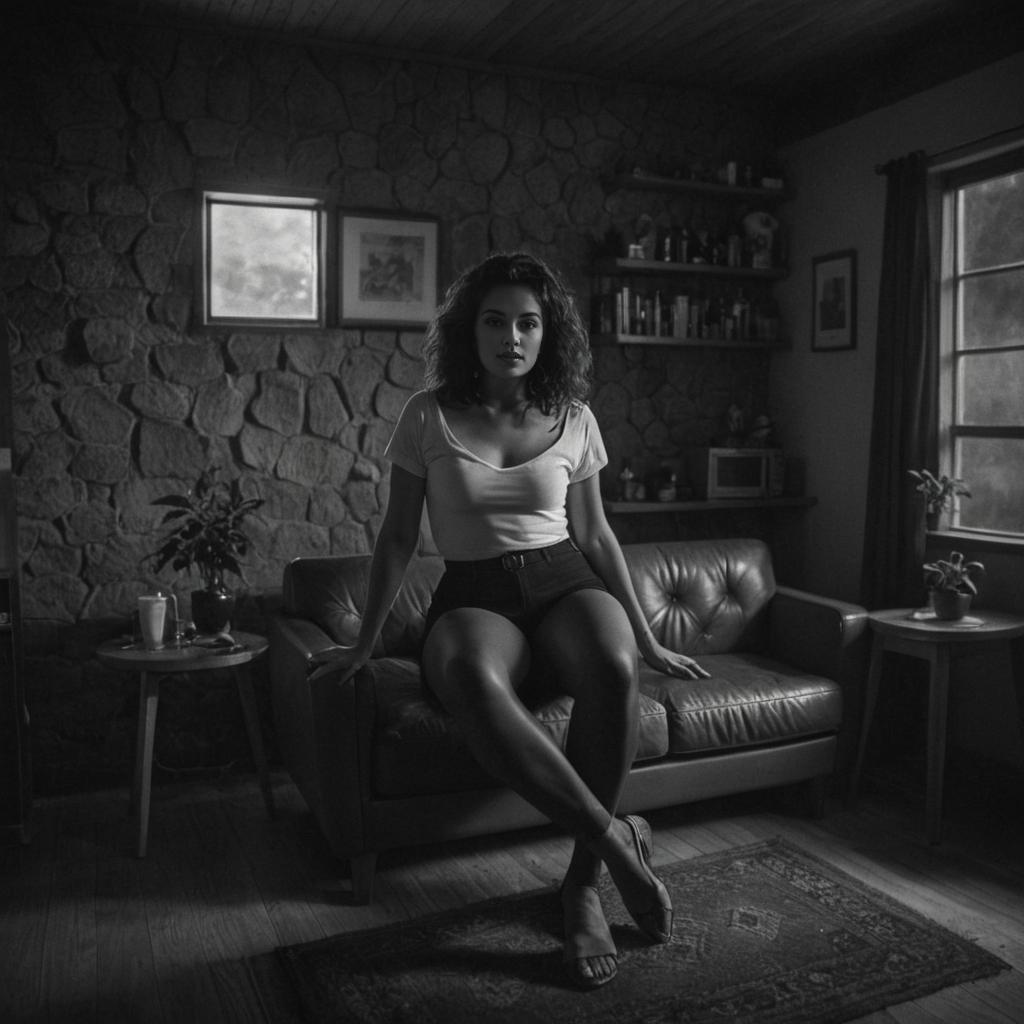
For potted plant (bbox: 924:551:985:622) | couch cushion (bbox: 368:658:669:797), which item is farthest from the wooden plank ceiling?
couch cushion (bbox: 368:658:669:797)

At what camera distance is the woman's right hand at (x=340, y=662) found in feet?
7.80

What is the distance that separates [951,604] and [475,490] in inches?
61.7

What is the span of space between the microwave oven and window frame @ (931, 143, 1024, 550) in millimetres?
703

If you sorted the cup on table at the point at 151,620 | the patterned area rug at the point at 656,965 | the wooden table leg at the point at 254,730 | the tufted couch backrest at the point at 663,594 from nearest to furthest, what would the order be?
1. the patterned area rug at the point at 656,965
2. the cup on table at the point at 151,620
3. the wooden table leg at the point at 254,730
4. the tufted couch backrest at the point at 663,594

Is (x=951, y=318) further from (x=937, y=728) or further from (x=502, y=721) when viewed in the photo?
(x=502, y=721)

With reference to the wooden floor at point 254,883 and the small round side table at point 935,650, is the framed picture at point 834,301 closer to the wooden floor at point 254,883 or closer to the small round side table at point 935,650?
the small round side table at point 935,650

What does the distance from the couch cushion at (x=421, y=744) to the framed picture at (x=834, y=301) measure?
208 cm

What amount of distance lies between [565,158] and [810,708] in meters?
2.22

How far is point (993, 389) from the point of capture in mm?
3453

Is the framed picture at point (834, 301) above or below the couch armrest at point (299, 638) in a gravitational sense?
above

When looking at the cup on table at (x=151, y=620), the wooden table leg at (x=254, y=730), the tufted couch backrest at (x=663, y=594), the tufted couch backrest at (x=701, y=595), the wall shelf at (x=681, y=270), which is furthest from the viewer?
the wall shelf at (x=681, y=270)

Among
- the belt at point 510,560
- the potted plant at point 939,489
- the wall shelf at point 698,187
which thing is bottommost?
the belt at point 510,560

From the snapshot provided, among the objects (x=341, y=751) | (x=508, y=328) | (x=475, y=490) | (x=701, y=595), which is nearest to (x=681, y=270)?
(x=701, y=595)

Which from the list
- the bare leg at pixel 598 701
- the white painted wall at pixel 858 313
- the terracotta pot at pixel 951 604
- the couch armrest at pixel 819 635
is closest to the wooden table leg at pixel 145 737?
the bare leg at pixel 598 701
